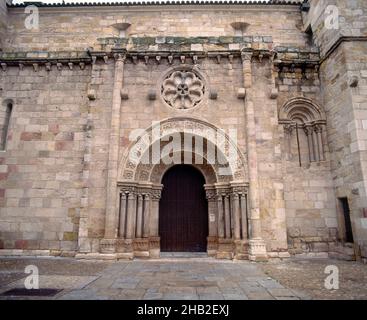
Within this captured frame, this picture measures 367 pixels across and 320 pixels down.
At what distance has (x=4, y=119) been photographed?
357 inches

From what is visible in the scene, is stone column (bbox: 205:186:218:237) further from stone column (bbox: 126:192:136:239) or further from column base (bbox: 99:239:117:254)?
column base (bbox: 99:239:117:254)

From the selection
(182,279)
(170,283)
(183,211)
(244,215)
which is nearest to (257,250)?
(244,215)

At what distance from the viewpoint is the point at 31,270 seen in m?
6.03

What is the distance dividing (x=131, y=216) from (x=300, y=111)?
703 cm

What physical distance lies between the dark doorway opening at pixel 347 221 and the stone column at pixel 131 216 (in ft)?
21.6

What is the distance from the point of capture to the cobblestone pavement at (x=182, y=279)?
4.18 meters

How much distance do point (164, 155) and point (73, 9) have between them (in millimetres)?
9134

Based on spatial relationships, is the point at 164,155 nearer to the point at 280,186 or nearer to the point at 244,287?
the point at 280,186

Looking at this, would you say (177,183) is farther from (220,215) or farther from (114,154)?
(114,154)

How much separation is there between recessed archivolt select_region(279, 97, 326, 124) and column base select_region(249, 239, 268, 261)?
4411mm

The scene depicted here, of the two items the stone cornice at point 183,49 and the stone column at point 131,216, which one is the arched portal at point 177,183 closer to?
the stone column at point 131,216

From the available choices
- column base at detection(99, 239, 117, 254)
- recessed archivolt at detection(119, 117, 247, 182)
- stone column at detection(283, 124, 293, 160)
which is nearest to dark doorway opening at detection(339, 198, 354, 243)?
stone column at detection(283, 124, 293, 160)

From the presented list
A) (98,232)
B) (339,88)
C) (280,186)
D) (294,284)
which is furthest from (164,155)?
(339,88)

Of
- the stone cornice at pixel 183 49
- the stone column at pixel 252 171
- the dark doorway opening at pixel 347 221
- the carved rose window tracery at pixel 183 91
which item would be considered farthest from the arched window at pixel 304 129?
the carved rose window tracery at pixel 183 91
